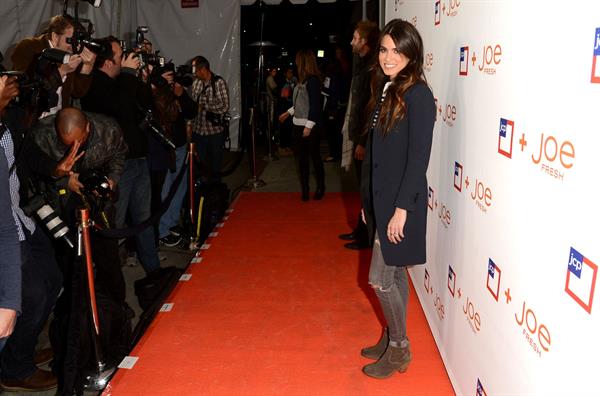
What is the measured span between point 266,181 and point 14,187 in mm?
5023

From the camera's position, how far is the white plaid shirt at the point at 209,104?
17.3 ft

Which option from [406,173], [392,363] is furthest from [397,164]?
[392,363]

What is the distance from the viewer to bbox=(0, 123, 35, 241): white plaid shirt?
197 centimetres

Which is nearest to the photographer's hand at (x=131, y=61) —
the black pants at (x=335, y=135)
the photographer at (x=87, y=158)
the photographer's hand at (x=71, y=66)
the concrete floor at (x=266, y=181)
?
the photographer's hand at (x=71, y=66)

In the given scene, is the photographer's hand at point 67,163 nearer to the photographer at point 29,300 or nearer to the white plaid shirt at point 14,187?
the photographer at point 29,300

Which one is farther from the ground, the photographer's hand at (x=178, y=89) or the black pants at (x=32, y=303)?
the photographer's hand at (x=178, y=89)

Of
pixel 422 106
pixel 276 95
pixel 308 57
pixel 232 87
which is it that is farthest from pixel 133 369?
pixel 276 95

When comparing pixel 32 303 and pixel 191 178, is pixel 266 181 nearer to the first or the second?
pixel 191 178

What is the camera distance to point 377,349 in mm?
2596

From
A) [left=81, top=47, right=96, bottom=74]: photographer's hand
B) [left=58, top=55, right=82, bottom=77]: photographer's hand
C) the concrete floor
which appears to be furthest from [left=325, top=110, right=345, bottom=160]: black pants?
[left=58, top=55, right=82, bottom=77]: photographer's hand

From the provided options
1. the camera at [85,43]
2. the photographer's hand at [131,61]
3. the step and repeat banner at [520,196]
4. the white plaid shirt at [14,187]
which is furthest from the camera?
the photographer's hand at [131,61]

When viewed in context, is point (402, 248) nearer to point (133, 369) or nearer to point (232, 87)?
point (133, 369)

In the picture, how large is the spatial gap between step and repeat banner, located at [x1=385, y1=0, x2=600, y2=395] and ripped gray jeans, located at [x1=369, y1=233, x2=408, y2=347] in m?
0.24

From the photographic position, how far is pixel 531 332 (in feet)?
4.79
